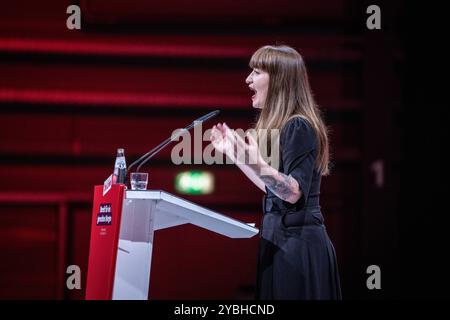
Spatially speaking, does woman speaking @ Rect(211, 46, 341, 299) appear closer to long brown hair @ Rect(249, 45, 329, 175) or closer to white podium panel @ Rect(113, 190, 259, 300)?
long brown hair @ Rect(249, 45, 329, 175)

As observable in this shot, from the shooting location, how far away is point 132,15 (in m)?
3.93

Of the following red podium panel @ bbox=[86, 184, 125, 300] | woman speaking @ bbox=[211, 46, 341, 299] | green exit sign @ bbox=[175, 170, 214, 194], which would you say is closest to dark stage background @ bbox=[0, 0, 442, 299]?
green exit sign @ bbox=[175, 170, 214, 194]

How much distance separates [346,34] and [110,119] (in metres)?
1.66

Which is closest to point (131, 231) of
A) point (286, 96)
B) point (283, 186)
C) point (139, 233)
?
point (139, 233)

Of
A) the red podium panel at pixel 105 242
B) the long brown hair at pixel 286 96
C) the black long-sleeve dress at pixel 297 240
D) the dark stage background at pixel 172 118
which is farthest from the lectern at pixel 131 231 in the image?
the dark stage background at pixel 172 118

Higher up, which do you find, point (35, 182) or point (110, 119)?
point (110, 119)

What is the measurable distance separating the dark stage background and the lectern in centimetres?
182

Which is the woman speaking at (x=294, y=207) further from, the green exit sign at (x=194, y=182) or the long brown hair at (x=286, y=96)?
Answer: the green exit sign at (x=194, y=182)

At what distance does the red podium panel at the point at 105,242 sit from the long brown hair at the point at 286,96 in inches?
20.8

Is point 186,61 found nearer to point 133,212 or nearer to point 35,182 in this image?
point 35,182

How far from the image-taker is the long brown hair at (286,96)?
199cm

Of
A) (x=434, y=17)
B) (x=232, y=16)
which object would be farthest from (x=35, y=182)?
(x=434, y=17)
